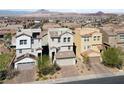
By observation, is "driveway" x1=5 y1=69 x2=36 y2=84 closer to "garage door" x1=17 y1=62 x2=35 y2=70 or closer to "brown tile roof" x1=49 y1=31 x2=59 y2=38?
"garage door" x1=17 y1=62 x2=35 y2=70

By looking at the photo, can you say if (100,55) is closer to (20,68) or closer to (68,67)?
(68,67)

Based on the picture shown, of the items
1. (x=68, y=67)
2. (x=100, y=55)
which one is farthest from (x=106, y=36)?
(x=68, y=67)

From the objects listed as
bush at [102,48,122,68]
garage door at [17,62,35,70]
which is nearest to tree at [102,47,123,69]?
bush at [102,48,122,68]

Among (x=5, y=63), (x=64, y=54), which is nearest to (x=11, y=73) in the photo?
(x=5, y=63)

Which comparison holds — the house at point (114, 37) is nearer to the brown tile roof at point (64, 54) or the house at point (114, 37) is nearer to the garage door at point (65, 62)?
the brown tile roof at point (64, 54)

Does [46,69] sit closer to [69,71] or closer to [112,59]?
[69,71]

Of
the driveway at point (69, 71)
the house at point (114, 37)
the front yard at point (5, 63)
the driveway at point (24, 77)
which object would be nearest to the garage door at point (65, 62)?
the driveway at point (69, 71)
